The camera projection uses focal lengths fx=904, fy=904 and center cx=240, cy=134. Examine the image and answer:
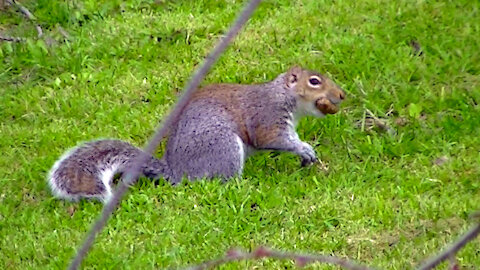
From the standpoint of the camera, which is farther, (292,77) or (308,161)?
(292,77)

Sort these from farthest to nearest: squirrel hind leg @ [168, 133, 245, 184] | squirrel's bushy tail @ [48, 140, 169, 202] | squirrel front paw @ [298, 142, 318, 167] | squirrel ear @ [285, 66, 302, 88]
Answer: squirrel ear @ [285, 66, 302, 88] → squirrel front paw @ [298, 142, 318, 167] → squirrel hind leg @ [168, 133, 245, 184] → squirrel's bushy tail @ [48, 140, 169, 202]

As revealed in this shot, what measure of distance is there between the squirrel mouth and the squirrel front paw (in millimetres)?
172

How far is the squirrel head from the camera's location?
4027 mm

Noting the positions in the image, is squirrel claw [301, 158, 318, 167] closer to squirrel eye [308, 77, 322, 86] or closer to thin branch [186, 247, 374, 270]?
squirrel eye [308, 77, 322, 86]

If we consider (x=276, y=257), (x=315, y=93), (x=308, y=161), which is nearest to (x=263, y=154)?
(x=308, y=161)

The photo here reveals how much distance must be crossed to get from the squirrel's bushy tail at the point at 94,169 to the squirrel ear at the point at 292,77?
2.24 ft

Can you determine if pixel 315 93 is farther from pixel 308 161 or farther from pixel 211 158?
pixel 211 158

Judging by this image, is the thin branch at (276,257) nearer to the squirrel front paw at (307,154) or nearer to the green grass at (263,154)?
the green grass at (263,154)

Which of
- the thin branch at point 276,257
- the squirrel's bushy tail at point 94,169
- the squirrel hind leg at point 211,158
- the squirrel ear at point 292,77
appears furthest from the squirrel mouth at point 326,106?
the thin branch at point 276,257

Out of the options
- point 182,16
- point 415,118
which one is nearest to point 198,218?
point 415,118

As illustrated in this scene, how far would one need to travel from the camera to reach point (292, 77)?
4145 mm

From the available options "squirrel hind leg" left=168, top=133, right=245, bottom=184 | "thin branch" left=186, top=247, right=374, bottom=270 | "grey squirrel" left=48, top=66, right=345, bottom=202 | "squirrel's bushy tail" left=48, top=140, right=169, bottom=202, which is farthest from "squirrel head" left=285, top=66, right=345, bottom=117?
"thin branch" left=186, top=247, right=374, bottom=270

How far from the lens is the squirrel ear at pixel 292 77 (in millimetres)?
4129

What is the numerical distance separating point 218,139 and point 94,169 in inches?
21.1
